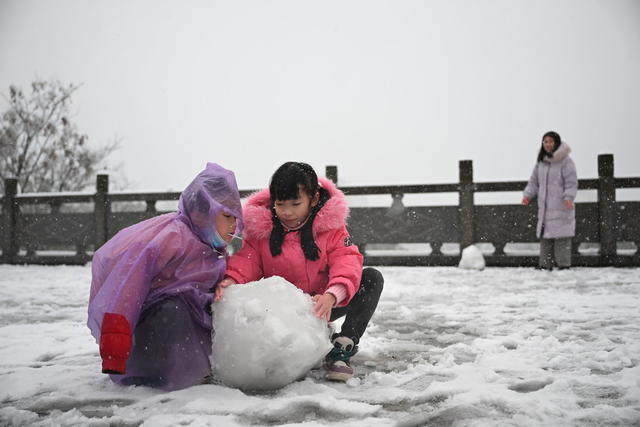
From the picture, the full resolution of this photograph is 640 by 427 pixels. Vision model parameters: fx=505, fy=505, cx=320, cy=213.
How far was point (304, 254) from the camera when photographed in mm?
2367

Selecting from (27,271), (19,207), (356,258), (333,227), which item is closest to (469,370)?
(356,258)

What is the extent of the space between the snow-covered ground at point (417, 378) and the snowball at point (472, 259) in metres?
3.13

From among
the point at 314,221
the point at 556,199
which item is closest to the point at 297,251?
the point at 314,221

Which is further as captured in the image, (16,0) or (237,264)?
(16,0)

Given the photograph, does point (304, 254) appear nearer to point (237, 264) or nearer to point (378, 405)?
point (237, 264)

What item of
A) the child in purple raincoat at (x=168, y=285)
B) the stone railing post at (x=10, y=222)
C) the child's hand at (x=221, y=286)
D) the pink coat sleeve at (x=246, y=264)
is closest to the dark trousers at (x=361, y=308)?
the pink coat sleeve at (x=246, y=264)

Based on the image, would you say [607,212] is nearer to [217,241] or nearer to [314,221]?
[314,221]

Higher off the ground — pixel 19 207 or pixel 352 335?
pixel 19 207

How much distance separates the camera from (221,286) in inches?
85.4

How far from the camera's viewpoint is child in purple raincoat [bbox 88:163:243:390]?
1.82 m

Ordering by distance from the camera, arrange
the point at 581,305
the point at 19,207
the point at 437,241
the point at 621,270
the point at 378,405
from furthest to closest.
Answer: the point at 19,207 < the point at 437,241 < the point at 621,270 < the point at 581,305 < the point at 378,405

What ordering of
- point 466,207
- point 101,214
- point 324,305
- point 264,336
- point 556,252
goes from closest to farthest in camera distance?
point 264,336 < point 324,305 < point 556,252 < point 466,207 < point 101,214

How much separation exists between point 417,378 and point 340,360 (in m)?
0.34

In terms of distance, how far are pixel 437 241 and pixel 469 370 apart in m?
5.79
